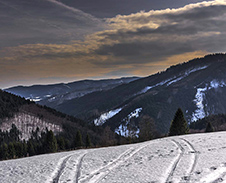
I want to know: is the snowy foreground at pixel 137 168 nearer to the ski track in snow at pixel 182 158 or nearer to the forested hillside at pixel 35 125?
the ski track in snow at pixel 182 158

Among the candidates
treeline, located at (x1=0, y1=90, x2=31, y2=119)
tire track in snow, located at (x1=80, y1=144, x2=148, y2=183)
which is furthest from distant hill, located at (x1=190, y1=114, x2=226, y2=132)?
treeline, located at (x1=0, y1=90, x2=31, y2=119)

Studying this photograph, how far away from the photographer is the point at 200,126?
145875mm

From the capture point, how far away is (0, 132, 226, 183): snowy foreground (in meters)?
8.60

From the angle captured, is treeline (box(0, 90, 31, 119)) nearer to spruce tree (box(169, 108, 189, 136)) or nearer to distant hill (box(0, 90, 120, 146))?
distant hill (box(0, 90, 120, 146))

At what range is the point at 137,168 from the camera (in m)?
10.1

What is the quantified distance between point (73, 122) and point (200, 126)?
106044 mm

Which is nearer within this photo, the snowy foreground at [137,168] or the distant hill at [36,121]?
the snowy foreground at [137,168]

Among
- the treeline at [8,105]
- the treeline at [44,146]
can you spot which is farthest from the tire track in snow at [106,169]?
the treeline at [8,105]

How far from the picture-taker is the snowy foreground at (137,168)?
8.60 metres

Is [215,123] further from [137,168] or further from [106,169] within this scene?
[106,169]

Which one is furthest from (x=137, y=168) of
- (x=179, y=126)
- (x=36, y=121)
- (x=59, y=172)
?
(x=36, y=121)

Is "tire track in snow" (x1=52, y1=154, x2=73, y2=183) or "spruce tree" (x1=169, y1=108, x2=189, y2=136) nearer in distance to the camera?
"tire track in snow" (x1=52, y1=154, x2=73, y2=183)

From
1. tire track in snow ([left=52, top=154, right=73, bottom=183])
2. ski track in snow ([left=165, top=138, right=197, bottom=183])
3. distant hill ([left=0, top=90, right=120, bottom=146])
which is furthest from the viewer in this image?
distant hill ([left=0, top=90, right=120, bottom=146])

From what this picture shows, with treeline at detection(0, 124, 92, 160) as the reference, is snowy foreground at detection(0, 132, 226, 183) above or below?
above
